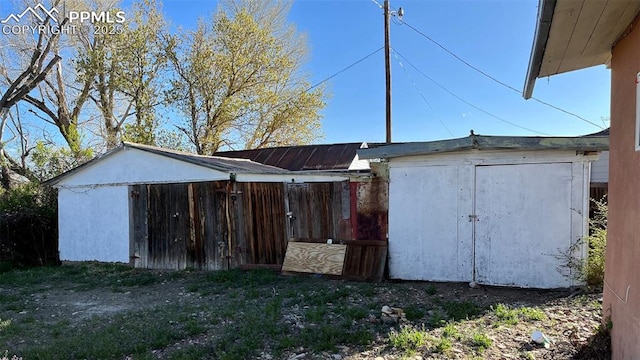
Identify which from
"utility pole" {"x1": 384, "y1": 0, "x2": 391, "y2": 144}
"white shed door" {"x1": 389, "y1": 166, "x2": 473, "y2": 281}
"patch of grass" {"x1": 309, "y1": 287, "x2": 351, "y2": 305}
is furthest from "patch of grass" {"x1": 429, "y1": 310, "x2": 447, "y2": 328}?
"utility pole" {"x1": 384, "y1": 0, "x2": 391, "y2": 144}

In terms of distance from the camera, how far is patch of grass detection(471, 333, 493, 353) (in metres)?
3.71

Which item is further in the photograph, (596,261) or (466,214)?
(466,214)

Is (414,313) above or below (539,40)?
below

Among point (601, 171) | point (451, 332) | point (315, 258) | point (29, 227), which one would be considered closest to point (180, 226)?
point (315, 258)

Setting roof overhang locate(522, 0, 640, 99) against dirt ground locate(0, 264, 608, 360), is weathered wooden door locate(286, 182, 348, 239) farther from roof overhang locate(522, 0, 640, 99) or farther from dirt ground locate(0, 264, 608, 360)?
roof overhang locate(522, 0, 640, 99)

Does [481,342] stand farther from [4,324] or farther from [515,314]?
[4,324]

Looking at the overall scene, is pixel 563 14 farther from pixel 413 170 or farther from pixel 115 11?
pixel 115 11

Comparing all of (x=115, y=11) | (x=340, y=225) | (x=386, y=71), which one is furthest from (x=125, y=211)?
(x=115, y=11)

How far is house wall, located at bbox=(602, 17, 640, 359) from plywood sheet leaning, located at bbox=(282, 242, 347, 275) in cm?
418

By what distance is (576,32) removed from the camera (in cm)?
317

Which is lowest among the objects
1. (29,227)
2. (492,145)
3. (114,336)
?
(114,336)

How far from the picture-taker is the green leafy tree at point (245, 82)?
16.5m

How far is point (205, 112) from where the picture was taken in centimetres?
1744

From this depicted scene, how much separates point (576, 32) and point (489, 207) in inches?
135
